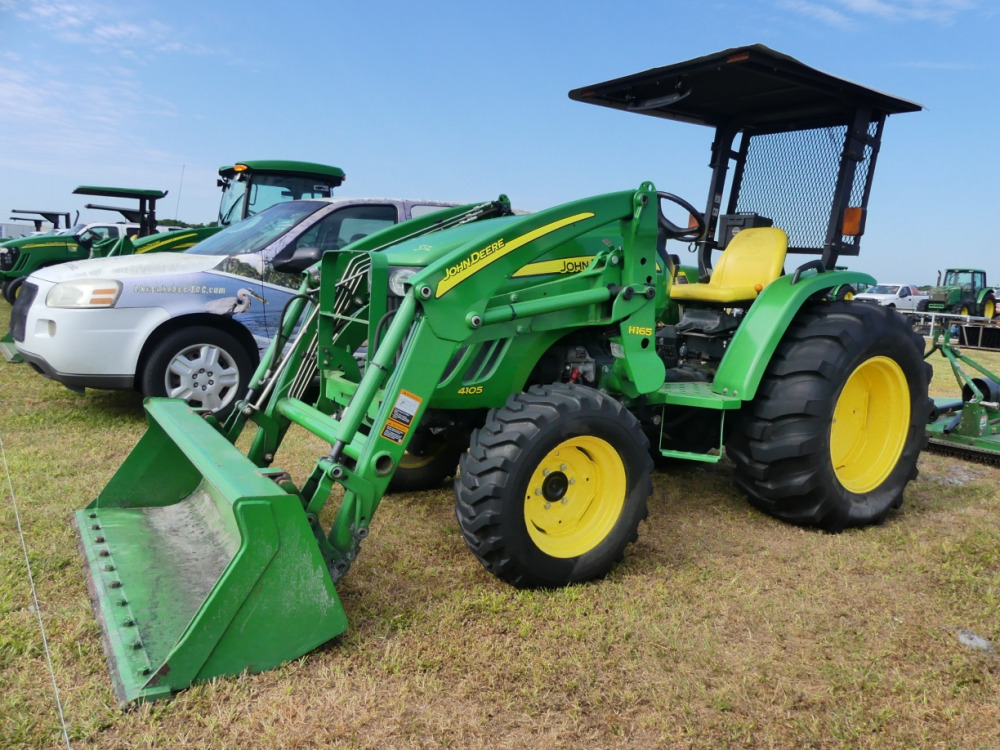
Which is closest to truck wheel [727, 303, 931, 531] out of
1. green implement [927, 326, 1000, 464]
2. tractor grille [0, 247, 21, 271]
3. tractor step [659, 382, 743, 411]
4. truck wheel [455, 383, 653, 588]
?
tractor step [659, 382, 743, 411]

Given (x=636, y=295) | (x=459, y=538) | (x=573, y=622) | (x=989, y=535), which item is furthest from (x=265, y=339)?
(x=989, y=535)

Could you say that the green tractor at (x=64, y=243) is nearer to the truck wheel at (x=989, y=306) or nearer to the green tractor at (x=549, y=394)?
the green tractor at (x=549, y=394)

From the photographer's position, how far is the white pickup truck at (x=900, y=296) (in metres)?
25.5

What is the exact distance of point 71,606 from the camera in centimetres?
303

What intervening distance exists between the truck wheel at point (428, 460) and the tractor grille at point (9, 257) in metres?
12.7

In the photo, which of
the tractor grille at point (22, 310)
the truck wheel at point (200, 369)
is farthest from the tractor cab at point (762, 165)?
the tractor grille at point (22, 310)

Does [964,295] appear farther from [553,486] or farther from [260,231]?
[553,486]

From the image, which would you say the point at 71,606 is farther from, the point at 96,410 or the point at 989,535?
the point at 989,535

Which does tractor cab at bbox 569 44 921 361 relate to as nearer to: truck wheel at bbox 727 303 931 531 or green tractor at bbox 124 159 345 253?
truck wheel at bbox 727 303 931 531

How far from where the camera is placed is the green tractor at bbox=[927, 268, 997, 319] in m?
25.1

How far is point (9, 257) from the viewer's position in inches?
561

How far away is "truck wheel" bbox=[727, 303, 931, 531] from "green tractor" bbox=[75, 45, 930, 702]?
0.01 metres

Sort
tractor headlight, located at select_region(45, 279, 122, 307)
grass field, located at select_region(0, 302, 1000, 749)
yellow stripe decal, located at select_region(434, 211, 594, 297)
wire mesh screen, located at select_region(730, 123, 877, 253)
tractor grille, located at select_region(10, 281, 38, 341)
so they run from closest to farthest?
grass field, located at select_region(0, 302, 1000, 749), yellow stripe decal, located at select_region(434, 211, 594, 297), wire mesh screen, located at select_region(730, 123, 877, 253), tractor headlight, located at select_region(45, 279, 122, 307), tractor grille, located at select_region(10, 281, 38, 341)

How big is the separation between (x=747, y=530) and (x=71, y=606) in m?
3.21
